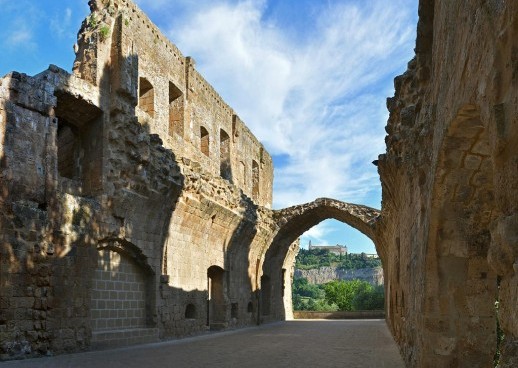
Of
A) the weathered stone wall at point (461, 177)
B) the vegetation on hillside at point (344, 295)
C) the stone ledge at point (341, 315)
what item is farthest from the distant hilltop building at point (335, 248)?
the weathered stone wall at point (461, 177)

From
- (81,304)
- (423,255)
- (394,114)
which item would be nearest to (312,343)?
(81,304)

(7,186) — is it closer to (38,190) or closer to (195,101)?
(38,190)

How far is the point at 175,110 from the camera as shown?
56.0 feet

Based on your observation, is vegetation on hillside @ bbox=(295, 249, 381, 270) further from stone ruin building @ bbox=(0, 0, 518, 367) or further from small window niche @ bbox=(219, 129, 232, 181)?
stone ruin building @ bbox=(0, 0, 518, 367)

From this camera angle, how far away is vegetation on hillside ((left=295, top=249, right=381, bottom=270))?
95444 mm

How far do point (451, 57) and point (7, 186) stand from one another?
7.66m

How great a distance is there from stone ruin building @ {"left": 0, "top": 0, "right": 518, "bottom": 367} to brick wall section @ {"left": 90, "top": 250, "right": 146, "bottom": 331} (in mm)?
43

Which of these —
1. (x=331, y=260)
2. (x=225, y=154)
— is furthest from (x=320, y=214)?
(x=331, y=260)

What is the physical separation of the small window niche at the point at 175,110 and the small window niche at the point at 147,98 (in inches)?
62.7

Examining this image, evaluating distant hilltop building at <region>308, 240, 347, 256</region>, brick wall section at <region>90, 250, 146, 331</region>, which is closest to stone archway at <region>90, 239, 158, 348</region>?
brick wall section at <region>90, 250, 146, 331</region>

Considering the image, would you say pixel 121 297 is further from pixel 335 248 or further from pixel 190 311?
pixel 335 248

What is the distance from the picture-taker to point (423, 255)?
5566 millimetres

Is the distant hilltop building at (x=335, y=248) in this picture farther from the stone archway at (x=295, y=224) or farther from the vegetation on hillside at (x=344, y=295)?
the stone archway at (x=295, y=224)

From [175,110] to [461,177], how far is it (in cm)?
1339
